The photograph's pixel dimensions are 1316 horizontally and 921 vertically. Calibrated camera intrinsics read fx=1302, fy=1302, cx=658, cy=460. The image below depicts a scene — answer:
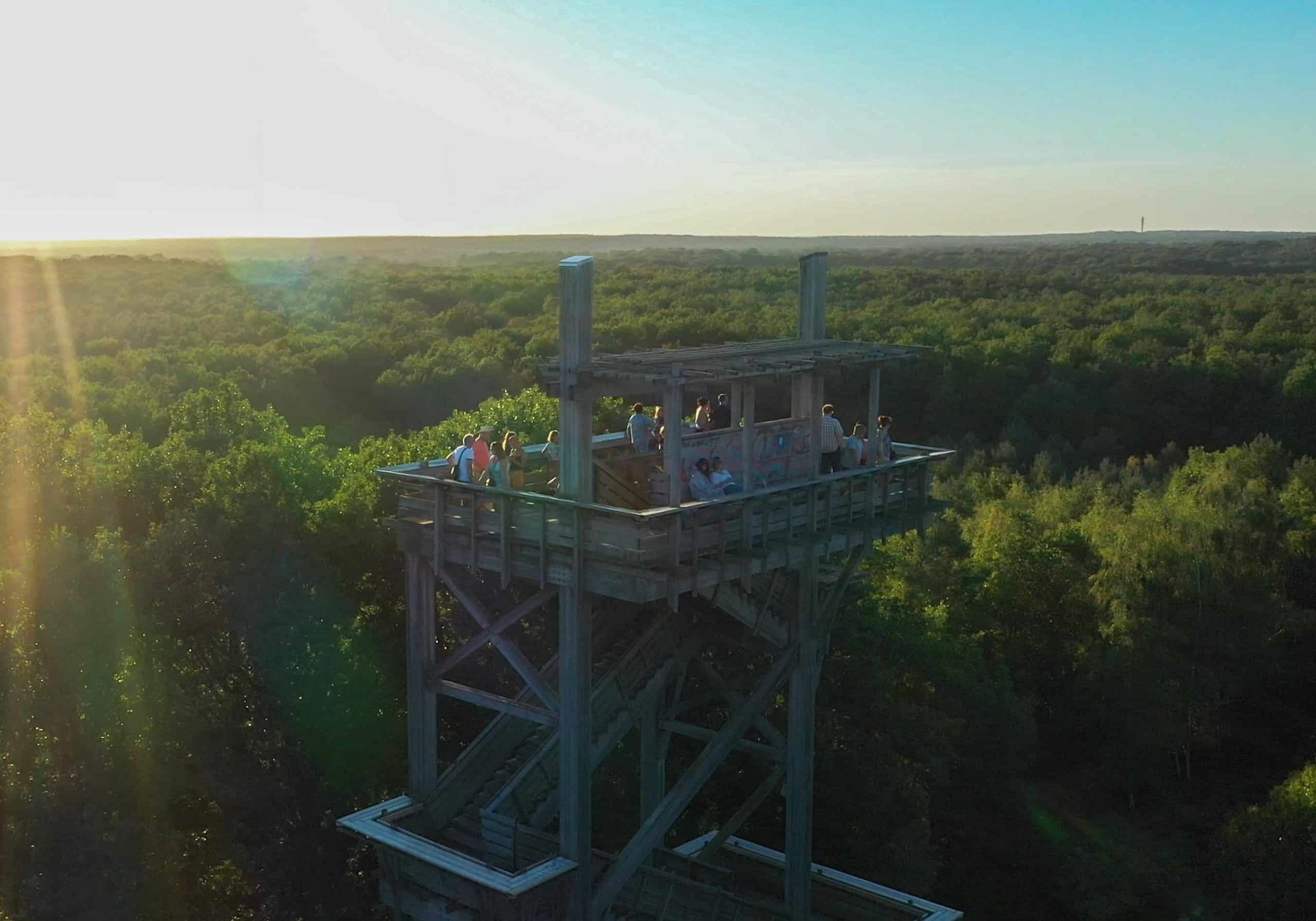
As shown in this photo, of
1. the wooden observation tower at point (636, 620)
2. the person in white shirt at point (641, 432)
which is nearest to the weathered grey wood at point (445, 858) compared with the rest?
the wooden observation tower at point (636, 620)

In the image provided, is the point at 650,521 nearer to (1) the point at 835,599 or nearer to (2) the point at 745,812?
(1) the point at 835,599

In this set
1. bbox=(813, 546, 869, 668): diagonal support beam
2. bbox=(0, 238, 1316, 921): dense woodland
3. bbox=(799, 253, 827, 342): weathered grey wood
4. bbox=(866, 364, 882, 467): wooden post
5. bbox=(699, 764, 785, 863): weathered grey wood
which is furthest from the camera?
bbox=(0, 238, 1316, 921): dense woodland

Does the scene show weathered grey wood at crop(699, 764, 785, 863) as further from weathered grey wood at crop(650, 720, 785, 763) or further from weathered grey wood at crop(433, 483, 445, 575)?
weathered grey wood at crop(433, 483, 445, 575)

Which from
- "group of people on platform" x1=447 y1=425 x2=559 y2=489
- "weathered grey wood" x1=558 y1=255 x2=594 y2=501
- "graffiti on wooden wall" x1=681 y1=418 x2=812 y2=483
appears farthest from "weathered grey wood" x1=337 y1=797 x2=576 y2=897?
"graffiti on wooden wall" x1=681 y1=418 x2=812 y2=483

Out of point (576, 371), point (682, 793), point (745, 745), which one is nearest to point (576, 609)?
point (576, 371)

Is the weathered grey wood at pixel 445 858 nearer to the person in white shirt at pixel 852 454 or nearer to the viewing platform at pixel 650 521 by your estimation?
the viewing platform at pixel 650 521

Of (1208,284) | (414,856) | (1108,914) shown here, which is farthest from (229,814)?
(1208,284)
